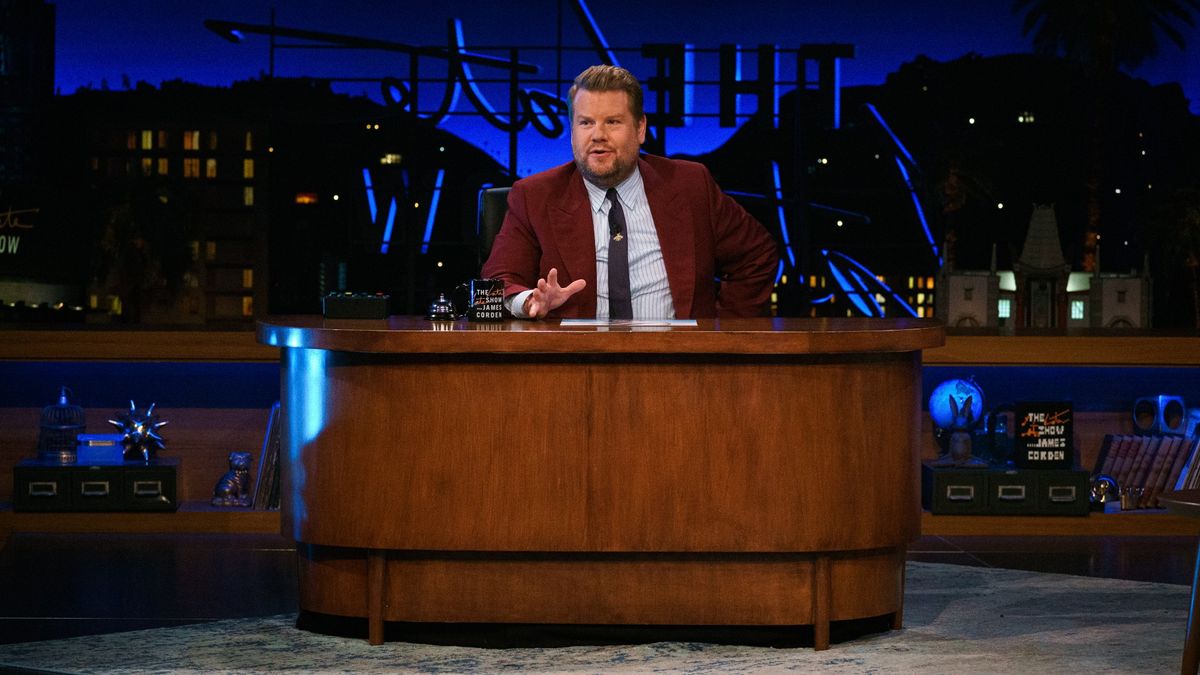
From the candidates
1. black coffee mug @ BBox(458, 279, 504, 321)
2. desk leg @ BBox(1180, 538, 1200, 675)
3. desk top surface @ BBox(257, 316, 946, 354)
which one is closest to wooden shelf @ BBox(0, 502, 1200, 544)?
black coffee mug @ BBox(458, 279, 504, 321)

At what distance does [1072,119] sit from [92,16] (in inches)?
333

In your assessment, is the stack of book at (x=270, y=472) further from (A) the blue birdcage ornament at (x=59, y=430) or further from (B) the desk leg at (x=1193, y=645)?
(B) the desk leg at (x=1193, y=645)

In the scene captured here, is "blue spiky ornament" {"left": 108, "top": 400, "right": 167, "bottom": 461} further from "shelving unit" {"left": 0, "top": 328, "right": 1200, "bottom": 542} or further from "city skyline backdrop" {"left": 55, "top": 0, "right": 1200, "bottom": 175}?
"city skyline backdrop" {"left": 55, "top": 0, "right": 1200, "bottom": 175}

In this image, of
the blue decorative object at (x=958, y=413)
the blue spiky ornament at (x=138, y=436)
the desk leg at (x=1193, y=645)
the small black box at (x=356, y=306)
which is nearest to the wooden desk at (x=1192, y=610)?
the desk leg at (x=1193, y=645)

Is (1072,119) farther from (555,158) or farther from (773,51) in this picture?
(555,158)

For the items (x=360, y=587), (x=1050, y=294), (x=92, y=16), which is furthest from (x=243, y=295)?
(x=360, y=587)

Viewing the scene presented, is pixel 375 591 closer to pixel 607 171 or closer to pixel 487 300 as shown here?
pixel 487 300

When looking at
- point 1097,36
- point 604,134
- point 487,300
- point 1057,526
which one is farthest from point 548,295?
point 1097,36

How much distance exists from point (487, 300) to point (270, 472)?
240cm

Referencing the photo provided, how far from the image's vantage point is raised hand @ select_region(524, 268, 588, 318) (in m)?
3.39

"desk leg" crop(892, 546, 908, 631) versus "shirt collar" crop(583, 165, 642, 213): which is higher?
"shirt collar" crop(583, 165, 642, 213)

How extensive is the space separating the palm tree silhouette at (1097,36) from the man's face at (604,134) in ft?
26.7

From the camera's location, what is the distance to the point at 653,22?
10367mm

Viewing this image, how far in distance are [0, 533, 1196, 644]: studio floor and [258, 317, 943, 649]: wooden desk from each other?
3.33 ft
